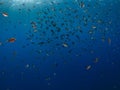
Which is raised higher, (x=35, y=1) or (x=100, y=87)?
(x=35, y=1)

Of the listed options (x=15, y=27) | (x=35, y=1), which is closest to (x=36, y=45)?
(x=15, y=27)

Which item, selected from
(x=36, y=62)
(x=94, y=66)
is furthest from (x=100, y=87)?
(x=36, y=62)

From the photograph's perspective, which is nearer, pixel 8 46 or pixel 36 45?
pixel 8 46

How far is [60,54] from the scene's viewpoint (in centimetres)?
3123

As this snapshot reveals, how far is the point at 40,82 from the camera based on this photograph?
28.2 meters

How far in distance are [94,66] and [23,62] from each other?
920 centimetres

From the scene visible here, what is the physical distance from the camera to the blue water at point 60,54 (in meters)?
24.9

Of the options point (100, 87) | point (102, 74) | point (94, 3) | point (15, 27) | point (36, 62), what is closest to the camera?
point (94, 3)

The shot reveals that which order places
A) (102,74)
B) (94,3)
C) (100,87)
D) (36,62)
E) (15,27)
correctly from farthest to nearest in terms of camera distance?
(36,62), (102,74), (100,87), (15,27), (94,3)

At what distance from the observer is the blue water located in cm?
2486

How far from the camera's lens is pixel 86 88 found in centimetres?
2803

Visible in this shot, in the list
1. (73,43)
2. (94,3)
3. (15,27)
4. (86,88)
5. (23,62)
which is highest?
(94,3)

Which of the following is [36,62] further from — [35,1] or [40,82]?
[35,1]

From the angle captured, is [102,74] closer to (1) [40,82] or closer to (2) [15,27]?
(1) [40,82]
